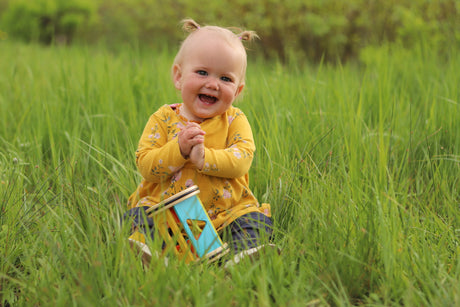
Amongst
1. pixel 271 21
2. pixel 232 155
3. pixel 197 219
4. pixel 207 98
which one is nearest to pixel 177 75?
pixel 207 98

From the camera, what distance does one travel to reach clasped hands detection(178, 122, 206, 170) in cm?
175

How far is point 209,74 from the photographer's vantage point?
1907mm

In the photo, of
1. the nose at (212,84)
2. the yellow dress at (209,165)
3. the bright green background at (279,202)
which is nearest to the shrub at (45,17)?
the bright green background at (279,202)

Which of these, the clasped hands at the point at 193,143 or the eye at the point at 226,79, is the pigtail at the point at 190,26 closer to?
the eye at the point at 226,79

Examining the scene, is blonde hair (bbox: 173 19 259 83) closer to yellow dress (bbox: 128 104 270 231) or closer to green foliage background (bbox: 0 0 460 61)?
yellow dress (bbox: 128 104 270 231)

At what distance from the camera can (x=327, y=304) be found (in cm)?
143

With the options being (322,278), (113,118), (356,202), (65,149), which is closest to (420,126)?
(356,202)

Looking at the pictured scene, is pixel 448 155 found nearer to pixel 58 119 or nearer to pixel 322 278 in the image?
pixel 322 278

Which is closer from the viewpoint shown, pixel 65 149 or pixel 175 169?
pixel 175 169

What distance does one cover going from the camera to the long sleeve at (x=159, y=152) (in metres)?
1.82

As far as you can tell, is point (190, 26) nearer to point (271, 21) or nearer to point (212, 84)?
point (212, 84)

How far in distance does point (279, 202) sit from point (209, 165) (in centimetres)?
45

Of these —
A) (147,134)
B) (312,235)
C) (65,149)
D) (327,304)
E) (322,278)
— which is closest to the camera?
(327,304)

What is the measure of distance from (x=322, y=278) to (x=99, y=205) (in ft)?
3.29
